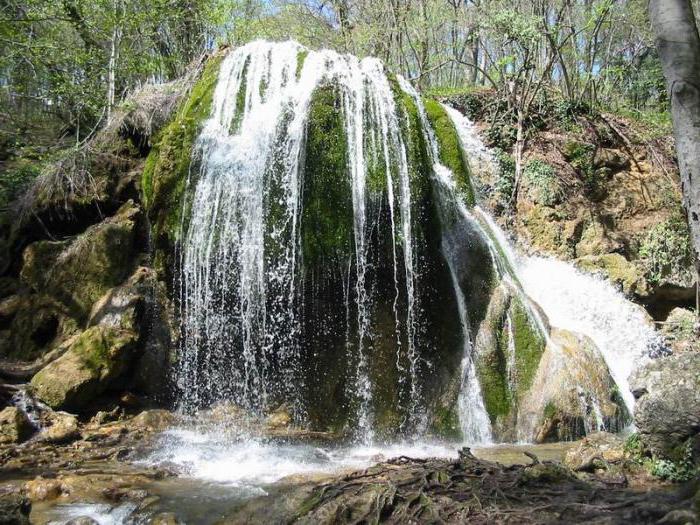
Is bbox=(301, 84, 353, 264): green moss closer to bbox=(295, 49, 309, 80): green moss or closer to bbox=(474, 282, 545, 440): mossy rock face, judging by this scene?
bbox=(295, 49, 309, 80): green moss

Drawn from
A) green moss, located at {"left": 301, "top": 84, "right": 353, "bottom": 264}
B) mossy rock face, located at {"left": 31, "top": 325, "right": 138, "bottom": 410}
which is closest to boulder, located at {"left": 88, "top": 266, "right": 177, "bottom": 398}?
mossy rock face, located at {"left": 31, "top": 325, "right": 138, "bottom": 410}

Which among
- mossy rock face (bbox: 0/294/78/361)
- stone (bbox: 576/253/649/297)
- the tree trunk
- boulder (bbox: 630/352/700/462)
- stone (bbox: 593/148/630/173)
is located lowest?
boulder (bbox: 630/352/700/462)

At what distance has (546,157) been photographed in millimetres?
11766

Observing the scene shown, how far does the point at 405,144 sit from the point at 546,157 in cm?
470

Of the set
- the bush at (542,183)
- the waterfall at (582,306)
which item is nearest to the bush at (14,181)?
the waterfall at (582,306)

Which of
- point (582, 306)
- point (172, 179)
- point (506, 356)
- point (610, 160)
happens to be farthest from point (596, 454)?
point (610, 160)

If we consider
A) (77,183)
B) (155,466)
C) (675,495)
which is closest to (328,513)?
(675,495)

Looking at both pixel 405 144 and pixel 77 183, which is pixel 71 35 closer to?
→ pixel 77 183

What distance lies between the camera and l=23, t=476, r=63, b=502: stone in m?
4.85

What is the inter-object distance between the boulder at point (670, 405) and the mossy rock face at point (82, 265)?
758cm

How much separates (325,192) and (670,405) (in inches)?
200

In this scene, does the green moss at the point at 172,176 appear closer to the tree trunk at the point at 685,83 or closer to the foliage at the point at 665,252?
the tree trunk at the point at 685,83

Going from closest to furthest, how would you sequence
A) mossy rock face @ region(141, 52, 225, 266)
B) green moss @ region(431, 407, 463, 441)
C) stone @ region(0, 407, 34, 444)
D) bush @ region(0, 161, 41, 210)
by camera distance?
stone @ region(0, 407, 34, 444) < green moss @ region(431, 407, 463, 441) < mossy rock face @ region(141, 52, 225, 266) < bush @ region(0, 161, 41, 210)

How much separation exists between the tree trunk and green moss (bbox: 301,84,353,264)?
465 centimetres
